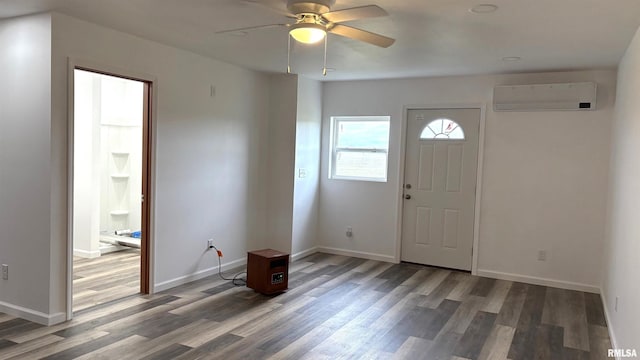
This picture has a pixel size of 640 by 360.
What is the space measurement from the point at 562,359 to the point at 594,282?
204 cm

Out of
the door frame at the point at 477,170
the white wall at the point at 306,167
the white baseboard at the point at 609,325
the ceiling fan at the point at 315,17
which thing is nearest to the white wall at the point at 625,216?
the white baseboard at the point at 609,325

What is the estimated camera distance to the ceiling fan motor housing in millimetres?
2764

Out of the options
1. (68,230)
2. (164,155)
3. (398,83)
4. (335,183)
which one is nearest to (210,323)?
(68,230)

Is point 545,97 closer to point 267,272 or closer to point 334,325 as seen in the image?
point 334,325

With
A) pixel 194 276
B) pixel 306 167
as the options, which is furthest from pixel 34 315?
pixel 306 167

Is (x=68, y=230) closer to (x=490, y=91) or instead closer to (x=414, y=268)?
(x=414, y=268)

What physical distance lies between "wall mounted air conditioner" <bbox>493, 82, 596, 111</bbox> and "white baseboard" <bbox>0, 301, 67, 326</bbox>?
4685 mm

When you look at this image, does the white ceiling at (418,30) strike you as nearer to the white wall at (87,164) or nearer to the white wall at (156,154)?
the white wall at (156,154)

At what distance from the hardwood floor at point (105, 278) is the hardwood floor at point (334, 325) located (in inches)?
7.5

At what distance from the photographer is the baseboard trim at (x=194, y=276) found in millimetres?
4583

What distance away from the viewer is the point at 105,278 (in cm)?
495

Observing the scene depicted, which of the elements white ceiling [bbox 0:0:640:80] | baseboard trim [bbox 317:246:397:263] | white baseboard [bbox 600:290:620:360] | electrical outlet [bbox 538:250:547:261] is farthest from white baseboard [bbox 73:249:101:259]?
white baseboard [bbox 600:290:620:360]

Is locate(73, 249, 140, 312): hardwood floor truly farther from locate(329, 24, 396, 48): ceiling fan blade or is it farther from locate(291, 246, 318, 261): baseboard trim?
locate(329, 24, 396, 48): ceiling fan blade

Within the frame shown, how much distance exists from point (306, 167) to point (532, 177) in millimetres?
2686
